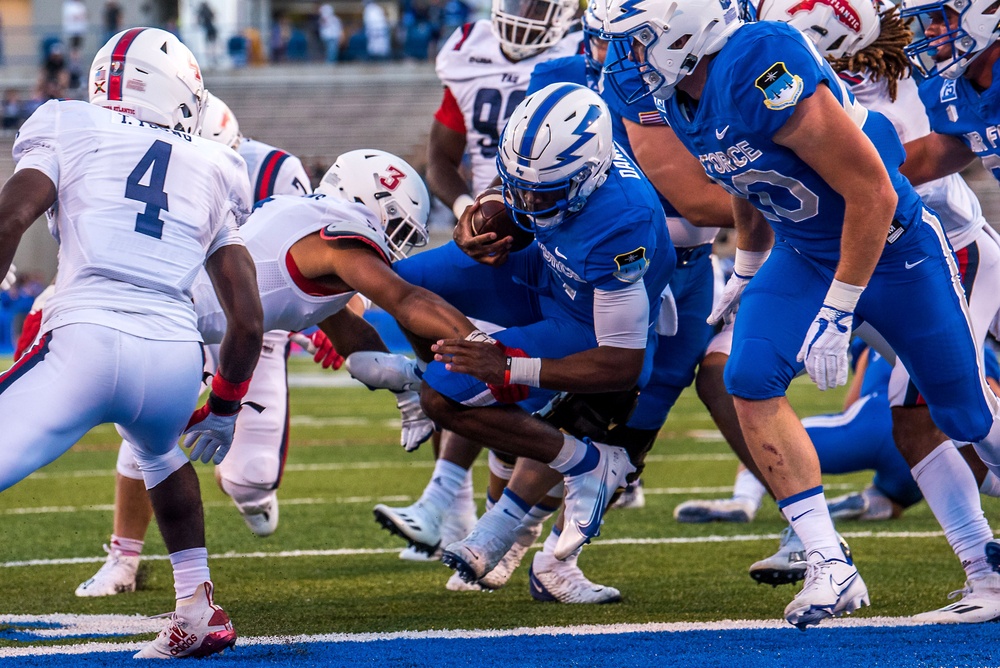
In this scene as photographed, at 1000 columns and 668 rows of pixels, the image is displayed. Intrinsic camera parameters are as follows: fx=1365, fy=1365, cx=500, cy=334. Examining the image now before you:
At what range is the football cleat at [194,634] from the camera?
130 inches

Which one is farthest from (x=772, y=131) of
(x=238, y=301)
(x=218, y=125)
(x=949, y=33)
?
(x=218, y=125)

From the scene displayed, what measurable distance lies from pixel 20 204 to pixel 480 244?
151 centimetres

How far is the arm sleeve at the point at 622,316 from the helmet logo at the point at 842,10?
0.95m

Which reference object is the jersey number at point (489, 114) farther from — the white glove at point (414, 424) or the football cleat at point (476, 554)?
the football cleat at point (476, 554)

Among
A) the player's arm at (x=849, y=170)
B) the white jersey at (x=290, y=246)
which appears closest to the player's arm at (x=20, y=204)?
the white jersey at (x=290, y=246)

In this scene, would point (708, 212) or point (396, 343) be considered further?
point (396, 343)

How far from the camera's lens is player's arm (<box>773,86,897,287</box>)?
126 inches

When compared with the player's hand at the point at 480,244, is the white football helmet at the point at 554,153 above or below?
above

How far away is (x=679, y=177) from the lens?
4.32m

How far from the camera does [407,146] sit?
21719 mm

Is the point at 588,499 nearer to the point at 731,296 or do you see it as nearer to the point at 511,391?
the point at 511,391

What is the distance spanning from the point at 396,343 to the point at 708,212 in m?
11.3

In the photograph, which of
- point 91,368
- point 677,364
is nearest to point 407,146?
point 677,364

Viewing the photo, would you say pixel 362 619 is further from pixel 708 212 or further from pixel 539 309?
pixel 708 212
